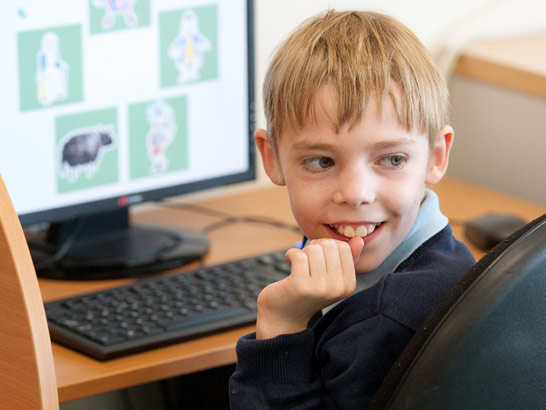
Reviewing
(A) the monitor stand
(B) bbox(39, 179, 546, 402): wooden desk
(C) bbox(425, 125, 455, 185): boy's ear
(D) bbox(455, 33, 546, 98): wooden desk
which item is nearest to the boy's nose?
(C) bbox(425, 125, 455, 185): boy's ear

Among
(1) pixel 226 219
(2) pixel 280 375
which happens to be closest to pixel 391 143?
(2) pixel 280 375

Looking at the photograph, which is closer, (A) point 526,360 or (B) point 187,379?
(A) point 526,360

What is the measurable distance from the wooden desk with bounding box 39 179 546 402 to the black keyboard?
0.01 m

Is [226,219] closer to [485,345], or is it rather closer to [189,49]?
[189,49]

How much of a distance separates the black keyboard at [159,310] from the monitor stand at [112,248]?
0.09m

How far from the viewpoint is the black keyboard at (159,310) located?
1230 mm

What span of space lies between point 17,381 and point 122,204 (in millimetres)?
576

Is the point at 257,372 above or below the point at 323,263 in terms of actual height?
below

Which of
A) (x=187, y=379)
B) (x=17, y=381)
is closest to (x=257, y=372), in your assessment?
(x=17, y=381)

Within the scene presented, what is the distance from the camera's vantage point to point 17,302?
96 centimetres

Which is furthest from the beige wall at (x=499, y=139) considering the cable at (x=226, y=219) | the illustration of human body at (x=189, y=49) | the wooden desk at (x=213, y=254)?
the illustration of human body at (x=189, y=49)

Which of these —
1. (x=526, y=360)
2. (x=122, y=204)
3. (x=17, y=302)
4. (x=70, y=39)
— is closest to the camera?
(x=526, y=360)

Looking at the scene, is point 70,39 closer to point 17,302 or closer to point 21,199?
point 21,199

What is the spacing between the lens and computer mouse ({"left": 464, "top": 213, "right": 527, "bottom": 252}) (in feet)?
5.20
